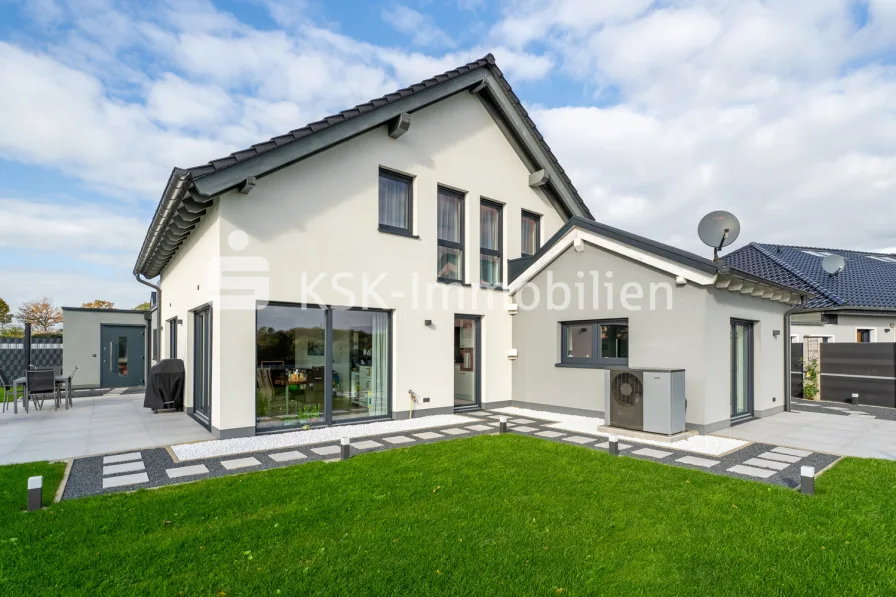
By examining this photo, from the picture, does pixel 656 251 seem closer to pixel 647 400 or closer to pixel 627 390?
pixel 627 390

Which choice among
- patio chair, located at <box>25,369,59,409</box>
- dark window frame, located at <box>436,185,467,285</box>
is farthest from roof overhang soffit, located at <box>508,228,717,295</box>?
patio chair, located at <box>25,369,59,409</box>

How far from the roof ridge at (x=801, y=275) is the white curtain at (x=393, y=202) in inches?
610

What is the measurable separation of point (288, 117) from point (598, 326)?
31.8 ft

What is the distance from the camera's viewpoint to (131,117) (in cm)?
1141

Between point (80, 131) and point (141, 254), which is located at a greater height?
point (80, 131)

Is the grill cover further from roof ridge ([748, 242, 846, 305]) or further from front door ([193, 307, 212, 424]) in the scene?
roof ridge ([748, 242, 846, 305])

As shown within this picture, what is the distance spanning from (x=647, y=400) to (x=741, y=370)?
3.30 metres

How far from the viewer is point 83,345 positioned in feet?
53.3

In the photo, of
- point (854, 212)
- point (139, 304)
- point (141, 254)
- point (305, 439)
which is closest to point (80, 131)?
point (141, 254)

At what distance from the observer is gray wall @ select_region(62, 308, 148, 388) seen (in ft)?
52.6

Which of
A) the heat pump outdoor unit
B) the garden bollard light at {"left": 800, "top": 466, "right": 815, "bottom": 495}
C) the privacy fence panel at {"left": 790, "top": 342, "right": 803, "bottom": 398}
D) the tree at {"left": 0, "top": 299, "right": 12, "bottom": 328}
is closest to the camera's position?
the garden bollard light at {"left": 800, "top": 466, "right": 815, "bottom": 495}

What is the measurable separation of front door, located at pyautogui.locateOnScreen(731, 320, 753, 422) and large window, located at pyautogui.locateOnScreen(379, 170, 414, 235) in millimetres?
6618

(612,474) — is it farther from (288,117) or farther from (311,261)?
(288,117)

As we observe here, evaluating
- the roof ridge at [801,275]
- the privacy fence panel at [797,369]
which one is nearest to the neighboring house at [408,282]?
the privacy fence panel at [797,369]
